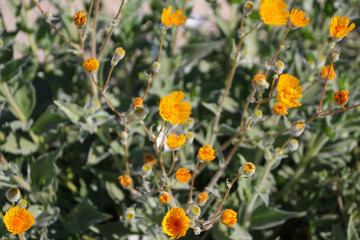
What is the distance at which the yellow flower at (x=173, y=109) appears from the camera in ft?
2.36

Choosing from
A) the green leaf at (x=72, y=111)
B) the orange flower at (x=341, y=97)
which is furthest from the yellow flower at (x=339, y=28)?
the green leaf at (x=72, y=111)

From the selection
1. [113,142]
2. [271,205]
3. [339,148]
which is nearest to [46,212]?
[113,142]

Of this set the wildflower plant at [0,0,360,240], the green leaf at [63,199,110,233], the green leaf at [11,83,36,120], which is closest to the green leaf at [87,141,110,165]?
the wildflower plant at [0,0,360,240]

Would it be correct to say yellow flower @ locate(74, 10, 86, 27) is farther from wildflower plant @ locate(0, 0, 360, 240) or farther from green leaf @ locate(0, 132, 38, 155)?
green leaf @ locate(0, 132, 38, 155)

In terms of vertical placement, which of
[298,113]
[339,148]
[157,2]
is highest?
[157,2]

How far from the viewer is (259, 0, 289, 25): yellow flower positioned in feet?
2.53

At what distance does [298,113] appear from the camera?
1.34 metres

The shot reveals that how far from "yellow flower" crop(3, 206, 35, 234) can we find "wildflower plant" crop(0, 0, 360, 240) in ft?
0.58

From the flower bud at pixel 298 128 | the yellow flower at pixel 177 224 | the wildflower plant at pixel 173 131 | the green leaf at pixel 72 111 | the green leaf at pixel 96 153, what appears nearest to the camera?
the yellow flower at pixel 177 224

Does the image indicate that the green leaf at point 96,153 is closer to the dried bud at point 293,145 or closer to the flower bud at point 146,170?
the flower bud at point 146,170

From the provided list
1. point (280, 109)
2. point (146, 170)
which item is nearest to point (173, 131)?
point (146, 170)

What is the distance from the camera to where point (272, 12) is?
786mm

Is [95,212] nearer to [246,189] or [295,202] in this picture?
[246,189]

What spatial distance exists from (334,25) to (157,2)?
80cm
